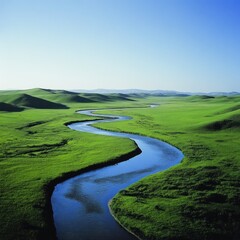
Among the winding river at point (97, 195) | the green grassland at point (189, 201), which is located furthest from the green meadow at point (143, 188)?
the winding river at point (97, 195)

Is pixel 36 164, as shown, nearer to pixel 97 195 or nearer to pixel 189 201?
pixel 97 195

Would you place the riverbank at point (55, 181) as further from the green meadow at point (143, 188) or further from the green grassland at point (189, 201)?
the green grassland at point (189, 201)

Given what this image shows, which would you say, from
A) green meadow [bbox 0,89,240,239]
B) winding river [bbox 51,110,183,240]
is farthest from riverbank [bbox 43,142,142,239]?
winding river [bbox 51,110,183,240]

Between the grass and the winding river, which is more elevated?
the grass

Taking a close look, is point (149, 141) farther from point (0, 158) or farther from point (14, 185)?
point (14, 185)

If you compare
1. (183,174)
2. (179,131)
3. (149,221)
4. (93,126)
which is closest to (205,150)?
(183,174)

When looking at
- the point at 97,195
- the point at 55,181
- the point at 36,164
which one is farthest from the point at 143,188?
the point at 36,164

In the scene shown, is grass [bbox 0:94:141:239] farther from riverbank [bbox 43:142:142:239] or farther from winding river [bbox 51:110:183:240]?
winding river [bbox 51:110:183:240]

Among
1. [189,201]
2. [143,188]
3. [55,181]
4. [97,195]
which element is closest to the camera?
[189,201]
